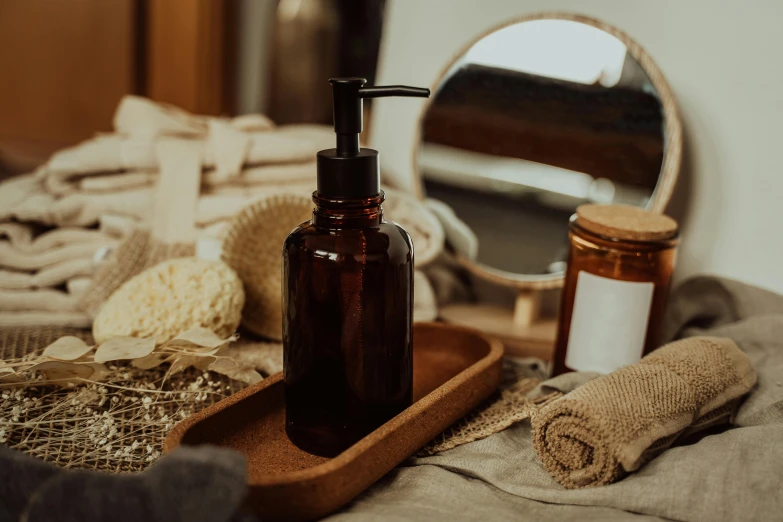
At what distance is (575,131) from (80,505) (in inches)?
21.5

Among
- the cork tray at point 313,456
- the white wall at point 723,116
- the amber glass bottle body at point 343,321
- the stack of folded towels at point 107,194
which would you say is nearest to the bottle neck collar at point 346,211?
the amber glass bottle body at point 343,321

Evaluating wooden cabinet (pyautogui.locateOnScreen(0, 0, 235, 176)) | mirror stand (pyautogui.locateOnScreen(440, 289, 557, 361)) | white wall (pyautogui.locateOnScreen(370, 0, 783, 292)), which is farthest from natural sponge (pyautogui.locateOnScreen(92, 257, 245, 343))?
wooden cabinet (pyautogui.locateOnScreen(0, 0, 235, 176))

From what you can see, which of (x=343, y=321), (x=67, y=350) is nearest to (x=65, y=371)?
(x=67, y=350)

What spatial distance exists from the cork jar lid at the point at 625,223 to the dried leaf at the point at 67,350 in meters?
0.42

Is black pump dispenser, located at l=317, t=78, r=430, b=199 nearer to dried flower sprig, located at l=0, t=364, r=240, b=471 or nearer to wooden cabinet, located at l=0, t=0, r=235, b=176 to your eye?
dried flower sprig, located at l=0, t=364, r=240, b=471

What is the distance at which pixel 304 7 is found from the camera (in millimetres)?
1126

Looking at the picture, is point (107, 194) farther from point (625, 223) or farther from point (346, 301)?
point (625, 223)

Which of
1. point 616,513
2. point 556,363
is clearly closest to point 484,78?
point 556,363

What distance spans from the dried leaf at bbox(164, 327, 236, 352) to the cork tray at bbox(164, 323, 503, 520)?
0.05 m

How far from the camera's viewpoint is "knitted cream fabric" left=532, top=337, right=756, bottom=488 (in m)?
0.43

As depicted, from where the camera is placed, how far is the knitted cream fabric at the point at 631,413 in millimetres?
426

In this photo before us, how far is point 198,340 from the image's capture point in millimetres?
523

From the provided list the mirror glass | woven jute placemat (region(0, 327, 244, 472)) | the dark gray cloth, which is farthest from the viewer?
the mirror glass

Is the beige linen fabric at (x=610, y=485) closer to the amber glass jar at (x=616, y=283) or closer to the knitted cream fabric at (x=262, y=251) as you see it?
the amber glass jar at (x=616, y=283)
